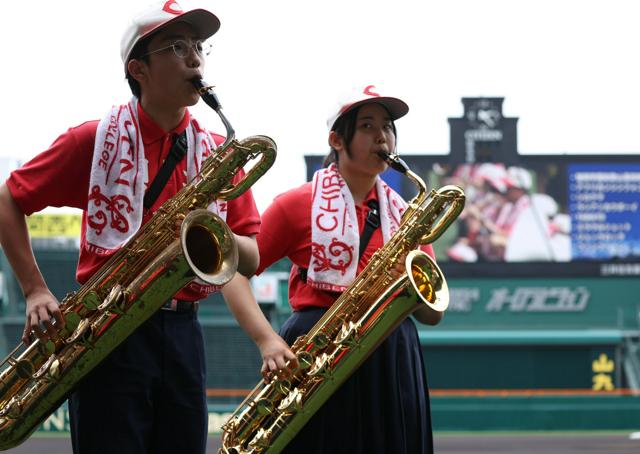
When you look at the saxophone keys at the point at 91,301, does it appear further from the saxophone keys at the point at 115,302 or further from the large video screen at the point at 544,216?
the large video screen at the point at 544,216

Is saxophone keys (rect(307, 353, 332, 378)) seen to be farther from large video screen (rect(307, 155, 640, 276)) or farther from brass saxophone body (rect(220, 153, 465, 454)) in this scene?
large video screen (rect(307, 155, 640, 276))

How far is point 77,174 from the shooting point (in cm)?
393

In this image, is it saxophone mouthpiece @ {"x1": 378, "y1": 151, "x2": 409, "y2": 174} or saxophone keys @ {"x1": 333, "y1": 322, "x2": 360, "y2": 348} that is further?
saxophone mouthpiece @ {"x1": 378, "y1": 151, "x2": 409, "y2": 174}

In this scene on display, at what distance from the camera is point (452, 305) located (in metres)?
36.7

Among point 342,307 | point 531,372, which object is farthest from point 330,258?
point 531,372

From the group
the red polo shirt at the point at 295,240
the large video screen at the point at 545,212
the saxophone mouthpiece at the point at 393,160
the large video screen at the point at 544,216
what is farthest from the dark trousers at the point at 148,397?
the large video screen at the point at 545,212

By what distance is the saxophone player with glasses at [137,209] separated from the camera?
12.5 ft

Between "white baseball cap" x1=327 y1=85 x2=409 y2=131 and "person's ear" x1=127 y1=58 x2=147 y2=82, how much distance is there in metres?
1.30

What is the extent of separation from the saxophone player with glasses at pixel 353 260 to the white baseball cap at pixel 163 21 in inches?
42.9

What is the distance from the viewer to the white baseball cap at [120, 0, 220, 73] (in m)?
3.97

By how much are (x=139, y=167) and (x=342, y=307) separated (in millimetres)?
1286

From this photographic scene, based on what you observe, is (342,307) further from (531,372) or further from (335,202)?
(531,372)

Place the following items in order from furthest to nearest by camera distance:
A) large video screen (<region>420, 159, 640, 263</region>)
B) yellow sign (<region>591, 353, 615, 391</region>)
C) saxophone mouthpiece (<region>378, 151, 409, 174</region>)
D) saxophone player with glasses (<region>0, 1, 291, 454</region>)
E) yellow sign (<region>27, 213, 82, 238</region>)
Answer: large video screen (<region>420, 159, 640, 263</region>)
yellow sign (<region>591, 353, 615, 391</region>)
yellow sign (<region>27, 213, 82, 238</region>)
saxophone mouthpiece (<region>378, 151, 409, 174</region>)
saxophone player with glasses (<region>0, 1, 291, 454</region>)

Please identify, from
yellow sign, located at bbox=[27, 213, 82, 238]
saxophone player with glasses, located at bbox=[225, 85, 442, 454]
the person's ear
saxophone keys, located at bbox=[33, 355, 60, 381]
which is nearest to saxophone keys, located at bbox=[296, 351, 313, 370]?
saxophone player with glasses, located at bbox=[225, 85, 442, 454]
